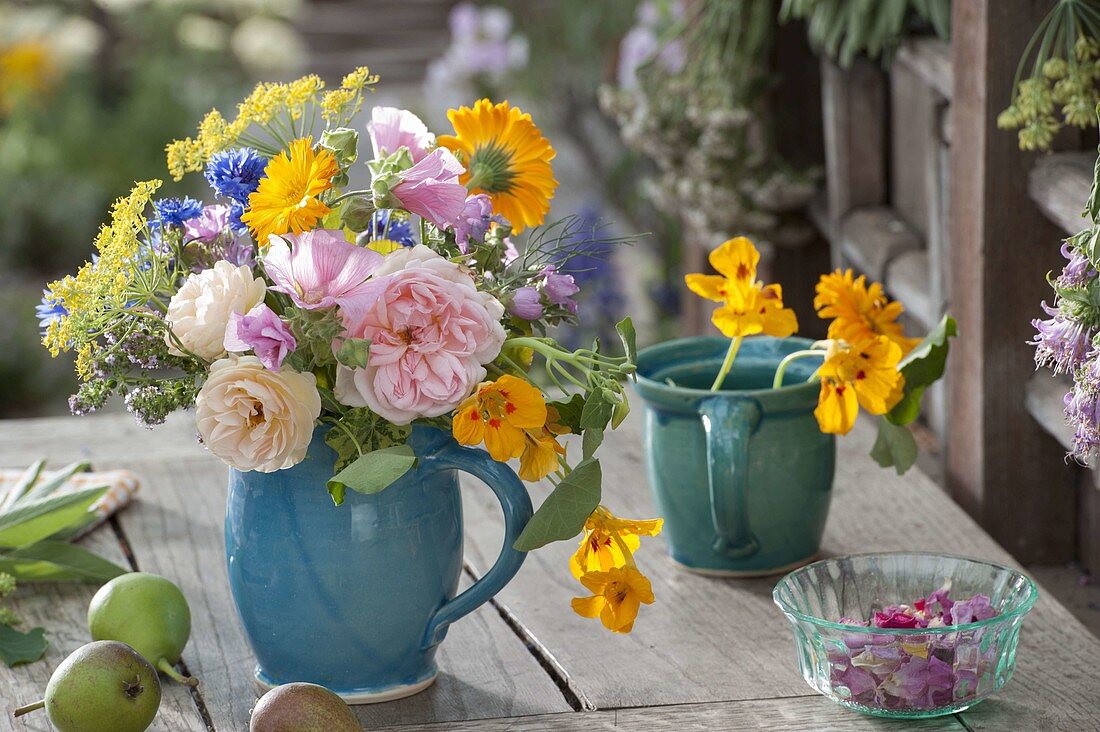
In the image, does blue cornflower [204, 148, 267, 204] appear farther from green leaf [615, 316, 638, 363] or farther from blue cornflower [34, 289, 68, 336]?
green leaf [615, 316, 638, 363]

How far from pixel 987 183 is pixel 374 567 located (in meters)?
0.72

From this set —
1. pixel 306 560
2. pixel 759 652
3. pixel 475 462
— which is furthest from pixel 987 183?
pixel 306 560

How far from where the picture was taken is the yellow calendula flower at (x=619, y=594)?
0.87m

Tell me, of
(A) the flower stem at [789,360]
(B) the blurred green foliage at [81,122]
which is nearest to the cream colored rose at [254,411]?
(A) the flower stem at [789,360]

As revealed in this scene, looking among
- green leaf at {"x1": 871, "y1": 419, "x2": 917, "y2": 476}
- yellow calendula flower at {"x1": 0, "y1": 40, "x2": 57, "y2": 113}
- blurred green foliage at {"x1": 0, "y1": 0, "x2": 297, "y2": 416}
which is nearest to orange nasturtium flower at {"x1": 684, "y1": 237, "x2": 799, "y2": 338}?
green leaf at {"x1": 871, "y1": 419, "x2": 917, "y2": 476}

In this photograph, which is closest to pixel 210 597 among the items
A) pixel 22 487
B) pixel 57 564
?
pixel 57 564

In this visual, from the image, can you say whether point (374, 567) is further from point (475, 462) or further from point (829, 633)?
point (829, 633)

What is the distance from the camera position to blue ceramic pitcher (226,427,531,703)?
0.90 m

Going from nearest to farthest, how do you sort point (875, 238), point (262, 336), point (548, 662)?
point (262, 336), point (548, 662), point (875, 238)

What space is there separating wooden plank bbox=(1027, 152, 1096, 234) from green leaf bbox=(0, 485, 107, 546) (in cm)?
89

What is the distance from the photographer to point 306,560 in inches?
35.8

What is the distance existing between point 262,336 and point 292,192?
0.31ft

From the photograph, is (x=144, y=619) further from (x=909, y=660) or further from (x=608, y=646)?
(x=909, y=660)

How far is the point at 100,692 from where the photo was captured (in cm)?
86
